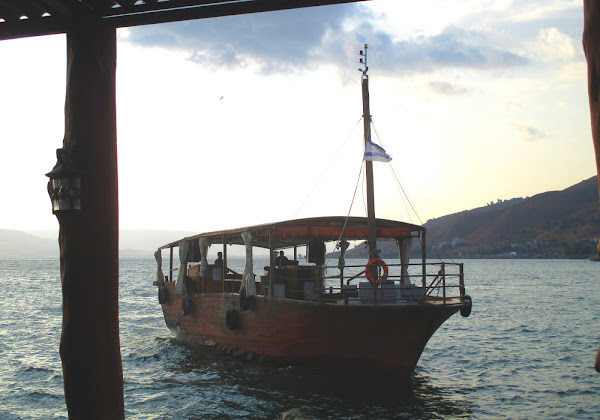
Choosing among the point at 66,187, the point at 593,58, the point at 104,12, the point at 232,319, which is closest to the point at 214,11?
the point at 104,12

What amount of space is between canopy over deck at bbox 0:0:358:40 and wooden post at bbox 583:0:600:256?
2255 millimetres

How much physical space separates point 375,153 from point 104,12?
13.7 metres

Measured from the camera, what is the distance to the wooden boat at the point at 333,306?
15953mm

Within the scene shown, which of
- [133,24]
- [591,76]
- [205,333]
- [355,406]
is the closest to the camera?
[591,76]

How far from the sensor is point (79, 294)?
13.7 feet

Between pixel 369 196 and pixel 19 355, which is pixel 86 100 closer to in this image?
pixel 369 196

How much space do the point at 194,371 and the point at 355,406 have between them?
690 cm

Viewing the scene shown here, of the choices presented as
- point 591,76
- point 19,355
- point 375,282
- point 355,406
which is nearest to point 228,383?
point 355,406

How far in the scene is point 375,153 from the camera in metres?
17.7

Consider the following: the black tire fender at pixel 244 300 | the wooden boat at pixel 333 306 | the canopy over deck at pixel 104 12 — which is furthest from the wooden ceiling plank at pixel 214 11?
the black tire fender at pixel 244 300

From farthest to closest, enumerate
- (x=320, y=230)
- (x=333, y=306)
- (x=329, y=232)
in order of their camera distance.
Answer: (x=329, y=232) < (x=320, y=230) < (x=333, y=306)

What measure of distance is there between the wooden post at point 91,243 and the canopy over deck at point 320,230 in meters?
11.9

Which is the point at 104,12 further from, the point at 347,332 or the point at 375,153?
the point at 375,153

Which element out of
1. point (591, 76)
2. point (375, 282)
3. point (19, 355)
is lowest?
point (19, 355)
